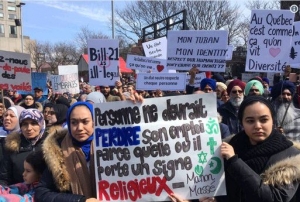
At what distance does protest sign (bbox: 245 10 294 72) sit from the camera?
509 cm

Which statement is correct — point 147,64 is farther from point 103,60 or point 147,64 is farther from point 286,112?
point 286,112

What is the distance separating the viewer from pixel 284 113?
4289 millimetres

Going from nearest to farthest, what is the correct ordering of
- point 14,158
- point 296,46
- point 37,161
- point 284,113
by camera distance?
point 37,161, point 14,158, point 284,113, point 296,46

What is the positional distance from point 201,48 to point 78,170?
165 inches

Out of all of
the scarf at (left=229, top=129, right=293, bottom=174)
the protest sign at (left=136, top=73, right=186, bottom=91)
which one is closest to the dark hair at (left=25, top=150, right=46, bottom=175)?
the scarf at (left=229, top=129, right=293, bottom=174)

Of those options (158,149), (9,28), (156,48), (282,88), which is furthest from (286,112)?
(9,28)

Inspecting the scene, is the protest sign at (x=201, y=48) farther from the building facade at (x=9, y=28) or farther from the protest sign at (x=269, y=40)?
the building facade at (x=9, y=28)

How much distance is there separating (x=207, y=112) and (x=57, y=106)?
2812 mm

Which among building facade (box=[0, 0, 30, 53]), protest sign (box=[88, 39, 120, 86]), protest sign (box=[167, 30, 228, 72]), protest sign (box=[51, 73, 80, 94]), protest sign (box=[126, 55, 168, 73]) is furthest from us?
building facade (box=[0, 0, 30, 53])

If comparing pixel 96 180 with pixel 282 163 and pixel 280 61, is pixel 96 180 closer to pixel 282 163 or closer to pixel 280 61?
pixel 282 163

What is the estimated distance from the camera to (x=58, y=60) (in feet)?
178

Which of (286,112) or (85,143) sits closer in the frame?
(85,143)

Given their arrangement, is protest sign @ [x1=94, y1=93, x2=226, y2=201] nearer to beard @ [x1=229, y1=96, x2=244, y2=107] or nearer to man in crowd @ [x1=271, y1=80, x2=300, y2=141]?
man in crowd @ [x1=271, y1=80, x2=300, y2=141]

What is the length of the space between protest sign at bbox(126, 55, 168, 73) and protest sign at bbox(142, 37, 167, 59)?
1.51 feet
